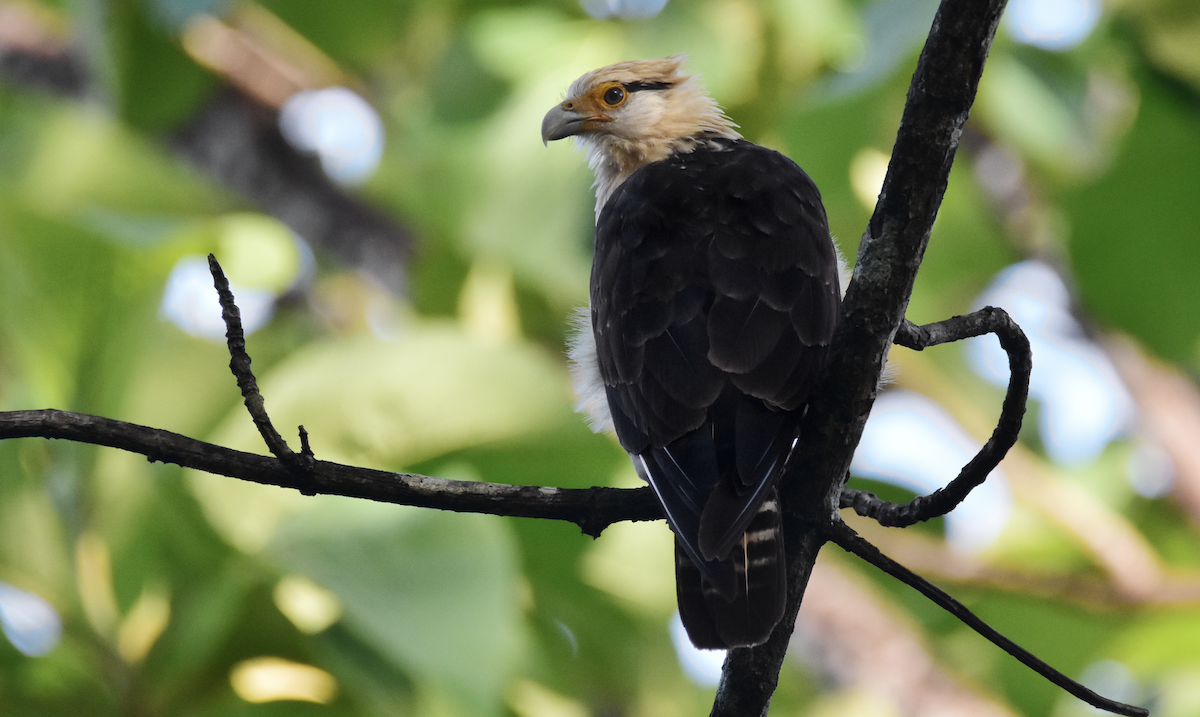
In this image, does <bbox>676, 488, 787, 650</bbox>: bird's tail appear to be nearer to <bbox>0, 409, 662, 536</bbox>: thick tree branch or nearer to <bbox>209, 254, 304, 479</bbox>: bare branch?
<bbox>0, 409, 662, 536</bbox>: thick tree branch

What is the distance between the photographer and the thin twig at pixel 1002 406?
Answer: 2242mm

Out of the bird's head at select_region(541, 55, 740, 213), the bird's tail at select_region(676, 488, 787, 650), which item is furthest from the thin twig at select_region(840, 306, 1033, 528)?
the bird's head at select_region(541, 55, 740, 213)

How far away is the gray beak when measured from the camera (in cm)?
439

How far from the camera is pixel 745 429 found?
243cm

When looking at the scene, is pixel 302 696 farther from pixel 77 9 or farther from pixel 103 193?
pixel 77 9

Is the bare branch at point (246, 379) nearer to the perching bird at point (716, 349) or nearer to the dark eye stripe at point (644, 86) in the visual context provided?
the perching bird at point (716, 349)

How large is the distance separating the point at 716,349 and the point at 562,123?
6.87 feet

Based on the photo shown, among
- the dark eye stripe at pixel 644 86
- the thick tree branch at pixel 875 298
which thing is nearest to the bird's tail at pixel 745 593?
the thick tree branch at pixel 875 298

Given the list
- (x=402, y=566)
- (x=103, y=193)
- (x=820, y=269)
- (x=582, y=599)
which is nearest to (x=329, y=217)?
(x=103, y=193)

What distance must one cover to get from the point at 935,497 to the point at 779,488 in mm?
351

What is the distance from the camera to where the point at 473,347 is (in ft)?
16.4

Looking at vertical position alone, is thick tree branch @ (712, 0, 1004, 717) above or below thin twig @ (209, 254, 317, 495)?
above

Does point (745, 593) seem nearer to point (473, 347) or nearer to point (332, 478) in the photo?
point (332, 478)

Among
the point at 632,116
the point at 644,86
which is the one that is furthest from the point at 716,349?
the point at 644,86
